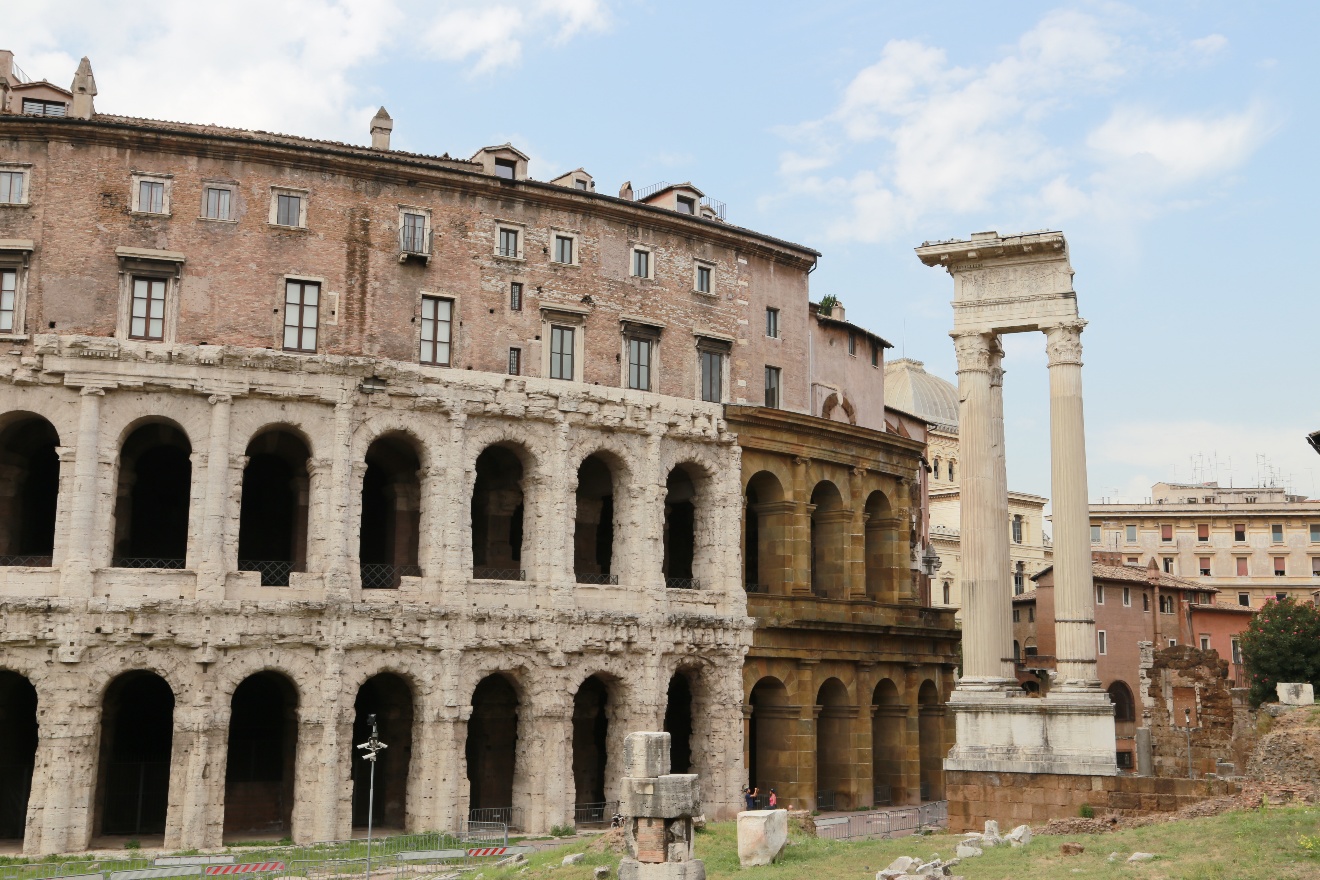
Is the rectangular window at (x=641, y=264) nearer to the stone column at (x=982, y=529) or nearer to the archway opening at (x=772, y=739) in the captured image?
the stone column at (x=982, y=529)

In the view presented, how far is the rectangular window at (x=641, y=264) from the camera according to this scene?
40406 mm

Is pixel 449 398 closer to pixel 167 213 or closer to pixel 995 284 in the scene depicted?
pixel 167 213

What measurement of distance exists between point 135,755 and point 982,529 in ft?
70.8

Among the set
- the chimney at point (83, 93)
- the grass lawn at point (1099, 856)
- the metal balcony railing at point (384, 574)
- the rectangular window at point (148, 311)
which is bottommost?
the grass lawn at point (1099, 856)

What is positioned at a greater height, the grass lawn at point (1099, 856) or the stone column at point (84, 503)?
the stone column at point (84, 503)

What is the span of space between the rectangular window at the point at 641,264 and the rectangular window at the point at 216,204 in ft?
37.0

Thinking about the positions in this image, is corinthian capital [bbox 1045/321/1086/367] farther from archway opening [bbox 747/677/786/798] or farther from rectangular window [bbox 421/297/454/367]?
rectangular window [bbox 421/297/454/367]

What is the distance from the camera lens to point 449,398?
118 feet

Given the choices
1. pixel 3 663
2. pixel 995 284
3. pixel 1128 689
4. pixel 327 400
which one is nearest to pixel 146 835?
pixel 3 663

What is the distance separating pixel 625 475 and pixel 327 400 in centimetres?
859

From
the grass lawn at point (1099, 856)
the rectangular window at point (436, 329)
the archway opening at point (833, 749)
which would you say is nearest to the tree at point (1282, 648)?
the archway opening at point (833, 749)

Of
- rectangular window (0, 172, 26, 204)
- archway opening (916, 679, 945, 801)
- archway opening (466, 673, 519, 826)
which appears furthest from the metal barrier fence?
rectangular window (0, 172, 26, 204)

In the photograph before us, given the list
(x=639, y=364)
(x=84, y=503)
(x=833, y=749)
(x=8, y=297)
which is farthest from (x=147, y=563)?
(x=833, y=749)

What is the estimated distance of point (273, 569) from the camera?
3666cm
